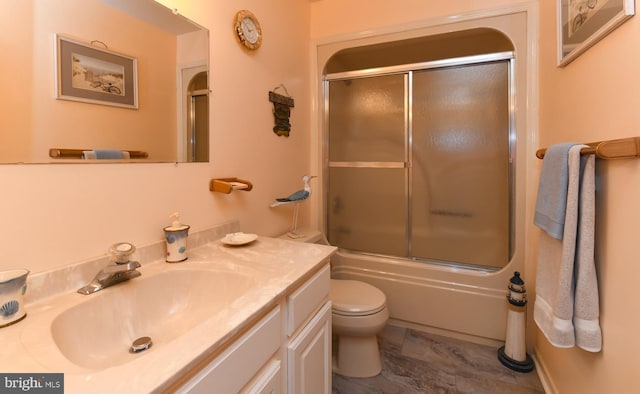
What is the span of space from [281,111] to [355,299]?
4.16 feet

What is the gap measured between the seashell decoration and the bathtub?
6.35ft

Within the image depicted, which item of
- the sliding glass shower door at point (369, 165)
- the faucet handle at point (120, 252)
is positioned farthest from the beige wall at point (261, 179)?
the sliding glass shower door at point (369, 165)

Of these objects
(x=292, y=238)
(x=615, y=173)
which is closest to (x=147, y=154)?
(x=292, y=238)

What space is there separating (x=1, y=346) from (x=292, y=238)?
140 cm

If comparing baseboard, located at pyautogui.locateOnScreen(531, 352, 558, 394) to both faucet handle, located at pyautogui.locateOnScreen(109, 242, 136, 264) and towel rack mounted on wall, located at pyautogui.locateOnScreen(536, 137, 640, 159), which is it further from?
faucet handle, located at pyautogui.locateOnScreen(109, 242, 136, 264)

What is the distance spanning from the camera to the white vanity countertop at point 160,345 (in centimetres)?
49

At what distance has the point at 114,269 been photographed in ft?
2.81

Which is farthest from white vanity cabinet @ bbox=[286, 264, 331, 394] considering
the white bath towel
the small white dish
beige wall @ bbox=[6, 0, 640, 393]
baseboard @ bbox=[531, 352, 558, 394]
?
baseboard @ bbox=[531, 352, 558, 394]

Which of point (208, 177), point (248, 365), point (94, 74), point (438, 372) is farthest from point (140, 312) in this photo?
point (438, 372)

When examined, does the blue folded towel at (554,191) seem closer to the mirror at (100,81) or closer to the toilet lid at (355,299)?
the toilet lid at (355,299)

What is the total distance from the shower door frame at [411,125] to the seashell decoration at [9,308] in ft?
6.31

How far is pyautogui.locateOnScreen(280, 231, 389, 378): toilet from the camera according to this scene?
5.24ft

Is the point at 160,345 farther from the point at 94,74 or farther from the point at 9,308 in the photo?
the point at 94,74

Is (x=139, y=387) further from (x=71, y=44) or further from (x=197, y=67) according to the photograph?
(x=197, y=67)
